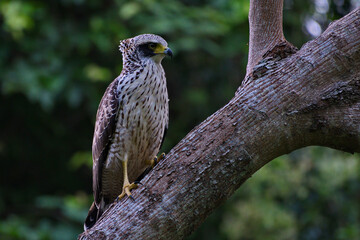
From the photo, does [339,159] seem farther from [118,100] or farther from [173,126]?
[118,100]

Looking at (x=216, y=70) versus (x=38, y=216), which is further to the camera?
(x=216, y=70)

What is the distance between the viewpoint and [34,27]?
285 inches

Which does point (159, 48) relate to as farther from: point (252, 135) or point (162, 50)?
point (252, 135)

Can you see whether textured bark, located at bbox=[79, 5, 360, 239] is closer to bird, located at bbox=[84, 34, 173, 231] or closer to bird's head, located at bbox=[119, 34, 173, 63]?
bird, located at bbox=[84, 34, 173, 231]

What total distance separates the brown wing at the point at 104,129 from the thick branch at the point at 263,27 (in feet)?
3.97

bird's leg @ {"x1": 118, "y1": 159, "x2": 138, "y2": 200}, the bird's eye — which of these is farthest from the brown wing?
the bird's eye

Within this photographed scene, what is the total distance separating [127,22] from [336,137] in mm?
4757

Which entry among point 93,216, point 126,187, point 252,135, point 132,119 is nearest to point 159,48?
point 132,119

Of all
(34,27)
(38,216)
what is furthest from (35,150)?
(34,27)

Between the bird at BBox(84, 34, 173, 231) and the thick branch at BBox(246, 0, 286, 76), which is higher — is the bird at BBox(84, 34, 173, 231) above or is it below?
above

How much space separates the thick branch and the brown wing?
1210 millimetres

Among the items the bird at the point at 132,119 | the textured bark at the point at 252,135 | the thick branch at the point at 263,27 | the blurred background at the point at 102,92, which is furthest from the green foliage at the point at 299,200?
the textured bark at the point at 252,135

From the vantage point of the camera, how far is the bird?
4.18m

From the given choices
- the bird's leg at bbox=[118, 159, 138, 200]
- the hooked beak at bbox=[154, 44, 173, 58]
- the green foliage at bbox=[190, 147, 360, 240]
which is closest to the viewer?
the bird's leg at bbox=[118, 159, 138, 200]
